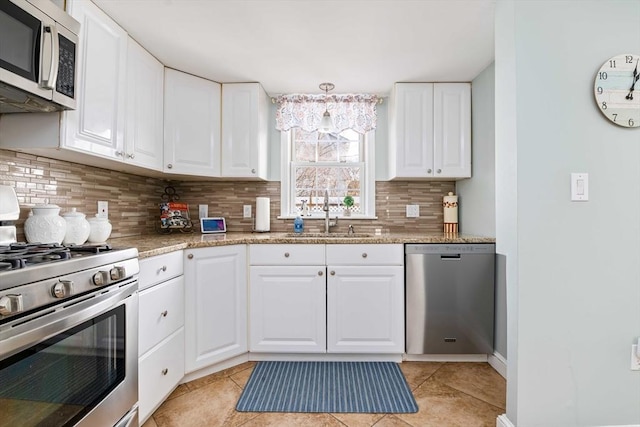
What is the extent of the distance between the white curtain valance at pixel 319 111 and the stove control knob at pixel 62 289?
7.06 feet

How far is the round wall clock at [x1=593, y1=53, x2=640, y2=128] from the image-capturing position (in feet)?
4.49

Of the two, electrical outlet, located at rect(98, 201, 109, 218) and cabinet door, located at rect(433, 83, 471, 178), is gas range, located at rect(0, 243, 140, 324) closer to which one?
electrical outlet, located at rect(98, 201, 109, 218)

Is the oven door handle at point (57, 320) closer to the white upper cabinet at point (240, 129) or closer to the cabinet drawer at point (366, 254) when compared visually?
the cabinet drawer at point (366, 254)

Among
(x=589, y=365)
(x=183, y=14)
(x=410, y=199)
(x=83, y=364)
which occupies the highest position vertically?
(x=183, y=14)

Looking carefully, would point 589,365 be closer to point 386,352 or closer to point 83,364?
point 386,352

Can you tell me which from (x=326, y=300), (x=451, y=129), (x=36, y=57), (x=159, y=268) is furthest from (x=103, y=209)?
(x=451, y=129)

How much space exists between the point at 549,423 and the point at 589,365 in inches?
12.6

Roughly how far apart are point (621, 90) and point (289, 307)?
2.15 metres

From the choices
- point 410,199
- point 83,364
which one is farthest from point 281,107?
point 83,364

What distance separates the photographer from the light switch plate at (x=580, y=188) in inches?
54.2

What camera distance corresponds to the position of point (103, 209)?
6.77 ft

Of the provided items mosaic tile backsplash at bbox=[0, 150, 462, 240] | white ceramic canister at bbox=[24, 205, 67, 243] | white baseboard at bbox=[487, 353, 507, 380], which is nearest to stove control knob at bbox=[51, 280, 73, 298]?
white ceramic canister at bbox=[24, 205, 67, 243]

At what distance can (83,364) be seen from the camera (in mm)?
1100

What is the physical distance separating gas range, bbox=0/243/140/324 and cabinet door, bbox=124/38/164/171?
2.89 feet
